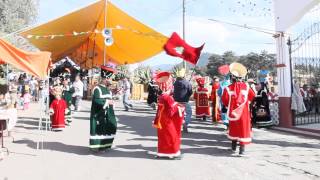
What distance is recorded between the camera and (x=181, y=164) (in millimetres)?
7664

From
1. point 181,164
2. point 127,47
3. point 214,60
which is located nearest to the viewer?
point 181,164

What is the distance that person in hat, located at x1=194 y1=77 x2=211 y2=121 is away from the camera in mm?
15539

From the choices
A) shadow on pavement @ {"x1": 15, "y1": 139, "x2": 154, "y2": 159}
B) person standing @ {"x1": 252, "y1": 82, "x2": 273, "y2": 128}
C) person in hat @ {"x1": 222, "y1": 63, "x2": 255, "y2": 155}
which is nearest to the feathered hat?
A: shadow on pavement @ {"x1": 15, "y1": 139, "x2": 154, "y2": 159}

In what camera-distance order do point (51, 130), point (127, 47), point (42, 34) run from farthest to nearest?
point (127, 47) → point (42, 34) → point (51, 130)

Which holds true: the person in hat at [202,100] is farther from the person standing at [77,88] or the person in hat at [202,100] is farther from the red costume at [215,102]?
the person standing at [77,88]

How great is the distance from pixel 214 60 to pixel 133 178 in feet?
189

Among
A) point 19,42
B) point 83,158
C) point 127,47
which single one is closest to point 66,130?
point 83,158

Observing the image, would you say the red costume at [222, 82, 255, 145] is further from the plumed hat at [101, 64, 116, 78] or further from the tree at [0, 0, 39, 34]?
the tree at [0, 0, 39, 34]

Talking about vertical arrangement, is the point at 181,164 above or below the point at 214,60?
below

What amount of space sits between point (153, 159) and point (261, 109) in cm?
665

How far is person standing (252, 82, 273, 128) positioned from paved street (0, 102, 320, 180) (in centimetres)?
171

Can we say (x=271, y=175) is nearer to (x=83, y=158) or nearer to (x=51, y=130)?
(x=83, y=158)

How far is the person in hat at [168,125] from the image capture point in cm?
809

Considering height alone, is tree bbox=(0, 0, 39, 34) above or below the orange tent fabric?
above
